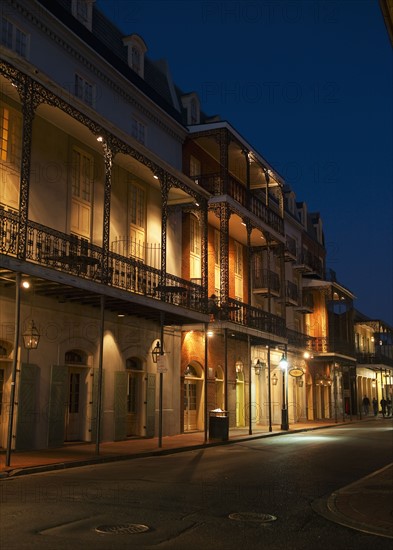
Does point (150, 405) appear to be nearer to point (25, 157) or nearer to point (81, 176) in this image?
point (81, 176)

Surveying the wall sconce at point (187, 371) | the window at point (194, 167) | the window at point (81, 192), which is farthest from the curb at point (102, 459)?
the window at point (194, 167)

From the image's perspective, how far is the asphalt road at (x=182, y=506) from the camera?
6699mm

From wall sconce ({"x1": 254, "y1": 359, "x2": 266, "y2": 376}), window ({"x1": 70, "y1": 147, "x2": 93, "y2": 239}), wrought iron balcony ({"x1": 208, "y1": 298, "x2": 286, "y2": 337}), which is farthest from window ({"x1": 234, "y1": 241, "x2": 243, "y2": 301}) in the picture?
window ({"x1": 70, "y1": 147, "x2": 93, "y2": 239})

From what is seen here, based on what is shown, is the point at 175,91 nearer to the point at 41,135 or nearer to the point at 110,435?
the point at 41,135

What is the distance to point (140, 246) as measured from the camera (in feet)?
72.0

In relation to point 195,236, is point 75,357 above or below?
below

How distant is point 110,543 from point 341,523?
2.91m

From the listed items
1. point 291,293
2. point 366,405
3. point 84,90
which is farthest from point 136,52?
point 366,405

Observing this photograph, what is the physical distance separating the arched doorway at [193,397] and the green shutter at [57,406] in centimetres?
808

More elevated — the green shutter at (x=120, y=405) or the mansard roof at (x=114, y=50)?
the mansard roof at (x=114, y=50)

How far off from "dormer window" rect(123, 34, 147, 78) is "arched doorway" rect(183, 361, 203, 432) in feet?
36.2

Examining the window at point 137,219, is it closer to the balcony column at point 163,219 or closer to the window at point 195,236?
the balcony column at point 163,219

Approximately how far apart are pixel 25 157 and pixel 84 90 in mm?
6781

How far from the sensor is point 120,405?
65.1ft
